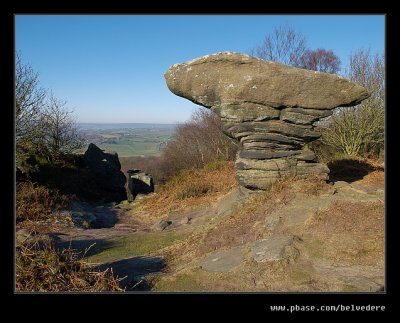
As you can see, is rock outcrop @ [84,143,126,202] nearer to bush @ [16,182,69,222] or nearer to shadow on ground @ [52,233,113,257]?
bush @ [16,182,69,222]

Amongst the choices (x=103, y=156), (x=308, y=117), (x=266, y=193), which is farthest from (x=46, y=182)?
(x=308, y=117)

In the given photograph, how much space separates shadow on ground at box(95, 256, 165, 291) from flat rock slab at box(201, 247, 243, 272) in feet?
3.93

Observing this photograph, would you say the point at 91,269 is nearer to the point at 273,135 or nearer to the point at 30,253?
the point at 30,253

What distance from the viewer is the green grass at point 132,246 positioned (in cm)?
977

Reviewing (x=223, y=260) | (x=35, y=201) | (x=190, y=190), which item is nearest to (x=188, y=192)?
(x=190, y=190)

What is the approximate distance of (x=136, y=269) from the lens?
842 cm

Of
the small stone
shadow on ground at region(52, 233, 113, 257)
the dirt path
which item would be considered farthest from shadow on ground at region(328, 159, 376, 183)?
shadow on ground at region(52, 233, 113, 257)

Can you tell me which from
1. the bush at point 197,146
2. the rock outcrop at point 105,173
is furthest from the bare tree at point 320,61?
the rock outcrop at point 105,173

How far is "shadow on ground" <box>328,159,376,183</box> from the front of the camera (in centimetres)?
1391

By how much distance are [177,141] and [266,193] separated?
23.6 m

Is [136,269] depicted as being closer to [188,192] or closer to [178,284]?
[178,284]

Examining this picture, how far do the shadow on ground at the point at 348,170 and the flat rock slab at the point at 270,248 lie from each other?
20.9 ft

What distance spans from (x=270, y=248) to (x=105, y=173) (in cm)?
1785
